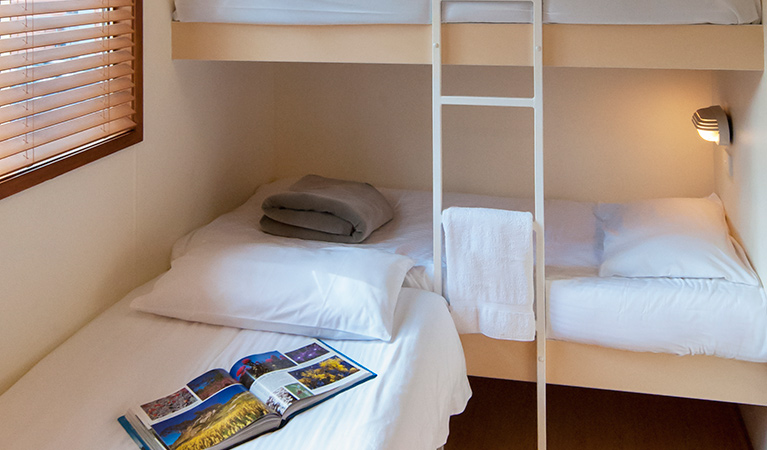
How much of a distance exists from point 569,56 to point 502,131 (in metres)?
1.10

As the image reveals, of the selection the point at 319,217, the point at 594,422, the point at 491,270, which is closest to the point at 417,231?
the point at 319,217

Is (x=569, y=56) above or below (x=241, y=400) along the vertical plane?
above

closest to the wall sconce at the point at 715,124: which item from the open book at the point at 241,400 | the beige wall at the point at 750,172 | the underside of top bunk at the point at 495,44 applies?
the beige wall at the point at 750,172

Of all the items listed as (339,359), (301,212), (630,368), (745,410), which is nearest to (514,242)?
(630,368)

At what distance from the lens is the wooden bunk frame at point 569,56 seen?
2.07m

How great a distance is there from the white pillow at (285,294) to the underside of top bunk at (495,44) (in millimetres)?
660

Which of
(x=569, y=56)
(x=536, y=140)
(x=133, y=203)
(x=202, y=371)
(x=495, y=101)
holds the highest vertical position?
(x=569, y=56)

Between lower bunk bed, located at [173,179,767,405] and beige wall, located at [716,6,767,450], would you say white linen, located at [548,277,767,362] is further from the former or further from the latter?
beige wall, located at [716,6,767,450]

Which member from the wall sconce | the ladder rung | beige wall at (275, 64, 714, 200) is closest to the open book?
the ladder rung

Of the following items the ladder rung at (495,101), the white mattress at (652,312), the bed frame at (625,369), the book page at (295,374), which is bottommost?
the bed frame at (625,369)

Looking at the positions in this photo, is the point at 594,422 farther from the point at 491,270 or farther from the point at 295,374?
the point at 295,374

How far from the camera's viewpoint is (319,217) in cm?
260

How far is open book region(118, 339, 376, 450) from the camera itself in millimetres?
1513

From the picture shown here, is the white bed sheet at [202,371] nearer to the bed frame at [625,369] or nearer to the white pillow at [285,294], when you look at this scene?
the white pillow at [285,294]
